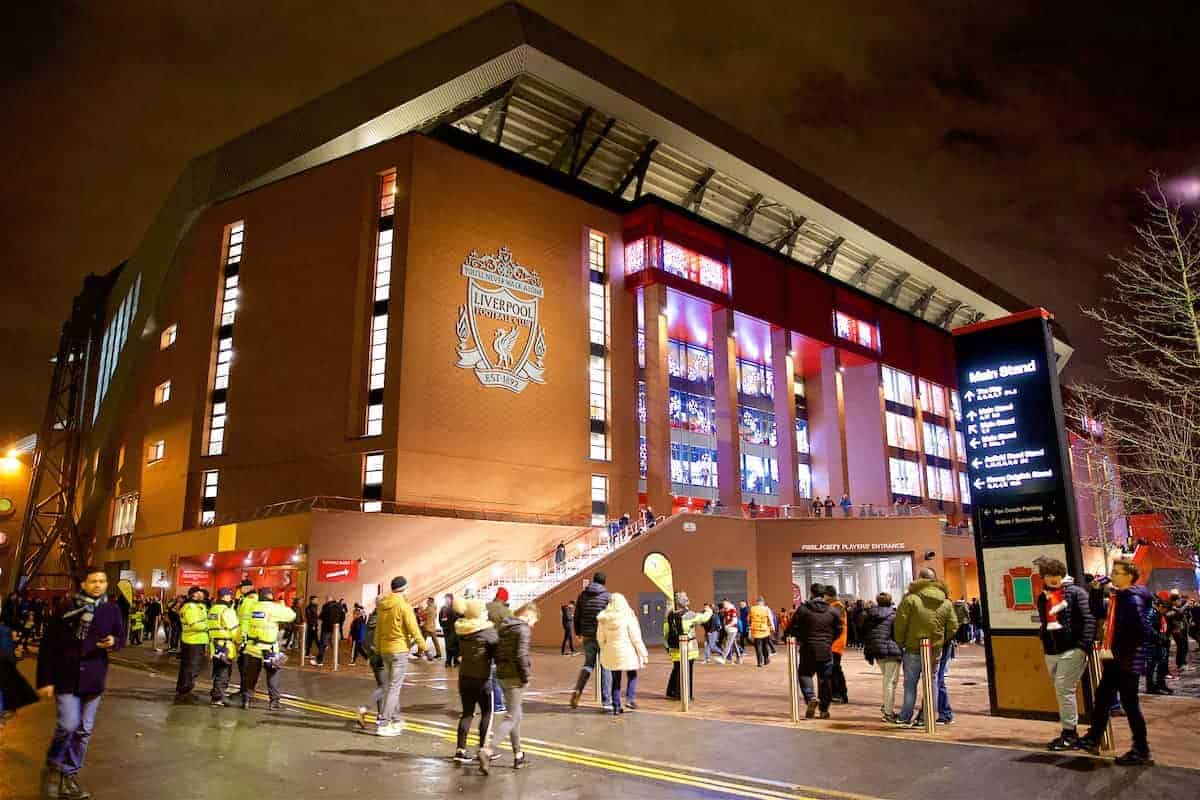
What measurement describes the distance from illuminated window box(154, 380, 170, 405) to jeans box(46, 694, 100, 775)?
128 ft

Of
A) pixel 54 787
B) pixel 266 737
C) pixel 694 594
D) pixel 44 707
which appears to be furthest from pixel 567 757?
pixel 694 594

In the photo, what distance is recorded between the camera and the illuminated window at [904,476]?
56375 millimetres

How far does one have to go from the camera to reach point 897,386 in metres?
58.8

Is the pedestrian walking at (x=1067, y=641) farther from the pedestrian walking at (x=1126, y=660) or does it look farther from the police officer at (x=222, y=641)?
the police officer at (x=222, y=641)

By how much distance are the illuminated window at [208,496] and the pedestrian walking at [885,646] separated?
34.0m

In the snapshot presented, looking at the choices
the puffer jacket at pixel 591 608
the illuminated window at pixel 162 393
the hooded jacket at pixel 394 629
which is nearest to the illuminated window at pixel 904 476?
the illuminated window at pixel 162 393

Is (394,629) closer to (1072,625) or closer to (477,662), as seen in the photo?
(477,662)

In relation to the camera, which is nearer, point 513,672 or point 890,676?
point 513,672

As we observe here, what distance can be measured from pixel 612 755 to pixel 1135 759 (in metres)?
5.14

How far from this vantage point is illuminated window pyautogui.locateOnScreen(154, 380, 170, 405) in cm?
4280

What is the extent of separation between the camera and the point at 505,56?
115ft

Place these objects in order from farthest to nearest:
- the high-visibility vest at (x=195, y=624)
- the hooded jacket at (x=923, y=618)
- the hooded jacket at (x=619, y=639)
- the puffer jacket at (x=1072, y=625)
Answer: the high-visibility vest at (x=195, y=624)
the hooded jacket at (x=619, y=639)
the hooded jacket at (x=923, y=618)
the puffer jacket at (x=1072, y=625)

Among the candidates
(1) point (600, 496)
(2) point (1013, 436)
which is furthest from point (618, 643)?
(1) point (600, 496)

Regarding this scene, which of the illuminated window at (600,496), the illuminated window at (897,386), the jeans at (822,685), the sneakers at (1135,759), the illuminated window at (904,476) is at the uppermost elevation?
the illuminated window at (897,386)
